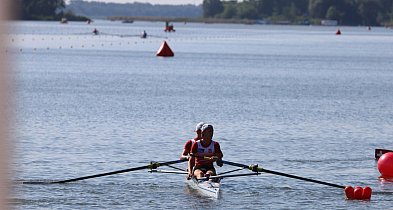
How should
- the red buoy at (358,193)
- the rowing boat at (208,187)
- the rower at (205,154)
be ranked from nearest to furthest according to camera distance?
1. the rowing boat at (208,187)
2. the rower at (205,154)
3. the red buoy at (358,193)

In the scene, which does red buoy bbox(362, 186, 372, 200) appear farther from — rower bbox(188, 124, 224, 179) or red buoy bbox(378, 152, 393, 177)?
red buoy bbox(378, 152, 393, 177)

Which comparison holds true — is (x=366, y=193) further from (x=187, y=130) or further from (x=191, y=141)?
(x=187, y=130)

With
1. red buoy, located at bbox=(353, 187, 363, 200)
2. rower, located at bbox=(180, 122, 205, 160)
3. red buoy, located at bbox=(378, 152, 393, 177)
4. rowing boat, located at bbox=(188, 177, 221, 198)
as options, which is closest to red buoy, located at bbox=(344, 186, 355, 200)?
red buoy, located at bbox=(353, 187, 363, 200)

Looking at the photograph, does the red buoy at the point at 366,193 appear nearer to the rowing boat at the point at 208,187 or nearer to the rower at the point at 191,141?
the rowing boat at the point at 208,187

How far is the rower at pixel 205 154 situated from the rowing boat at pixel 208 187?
13 centimetres

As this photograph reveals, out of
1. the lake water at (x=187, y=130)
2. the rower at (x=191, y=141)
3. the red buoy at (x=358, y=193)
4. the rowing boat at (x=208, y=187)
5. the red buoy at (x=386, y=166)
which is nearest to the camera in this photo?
the rowing boat at (x=208, y=187)

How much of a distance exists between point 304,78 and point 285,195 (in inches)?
1871

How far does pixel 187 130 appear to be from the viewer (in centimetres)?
3127

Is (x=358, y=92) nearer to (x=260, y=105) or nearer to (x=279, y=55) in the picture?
(x=260, y=105)

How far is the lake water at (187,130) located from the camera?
17.6 metres

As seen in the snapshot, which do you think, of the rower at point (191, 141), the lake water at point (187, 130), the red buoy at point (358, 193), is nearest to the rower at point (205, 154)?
the rower at point (191, 141)

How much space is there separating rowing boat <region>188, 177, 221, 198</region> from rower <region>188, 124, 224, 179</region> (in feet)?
0.42

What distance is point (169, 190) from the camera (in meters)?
18.7

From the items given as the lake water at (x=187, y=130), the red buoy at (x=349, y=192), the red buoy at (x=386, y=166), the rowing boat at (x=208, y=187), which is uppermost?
the rowing boat at (x=208, y=187)
